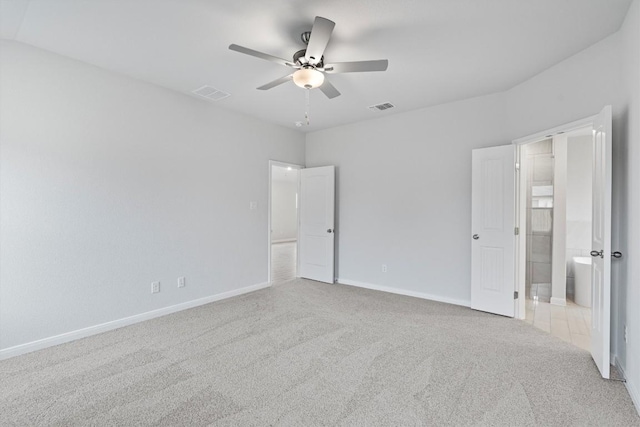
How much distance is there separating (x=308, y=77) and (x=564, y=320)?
4072 millimetres

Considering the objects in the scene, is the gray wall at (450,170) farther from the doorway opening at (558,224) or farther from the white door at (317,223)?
the doorway opening at (558,224)

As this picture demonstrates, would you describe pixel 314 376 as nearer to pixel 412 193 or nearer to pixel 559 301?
pixel 412 193

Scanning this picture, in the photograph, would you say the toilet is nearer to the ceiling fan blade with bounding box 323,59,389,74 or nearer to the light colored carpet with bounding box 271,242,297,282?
the ceiling fan blade with bounding box 323,59,389,74

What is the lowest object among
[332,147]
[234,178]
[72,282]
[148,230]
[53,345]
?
[53,345]

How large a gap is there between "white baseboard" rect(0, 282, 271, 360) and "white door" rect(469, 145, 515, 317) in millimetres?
3447

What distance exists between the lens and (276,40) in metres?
2.63

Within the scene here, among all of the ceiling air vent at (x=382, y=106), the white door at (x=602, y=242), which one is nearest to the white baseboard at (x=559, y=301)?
the white door at (x=602, y=242)

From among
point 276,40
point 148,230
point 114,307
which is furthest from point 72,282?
point 276,40

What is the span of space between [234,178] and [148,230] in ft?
4.70

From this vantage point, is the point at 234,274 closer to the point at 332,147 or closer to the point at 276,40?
the point at 332,147

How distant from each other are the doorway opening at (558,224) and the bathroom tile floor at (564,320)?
1 centimetres

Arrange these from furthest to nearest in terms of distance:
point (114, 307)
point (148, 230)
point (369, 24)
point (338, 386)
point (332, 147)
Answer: point (332, 147), point (148, 230), point (114, 307), point (369, 24), point (338, 386)

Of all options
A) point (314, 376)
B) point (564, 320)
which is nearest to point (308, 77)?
point (314, 376)

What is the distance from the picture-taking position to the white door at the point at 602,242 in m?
2.30
